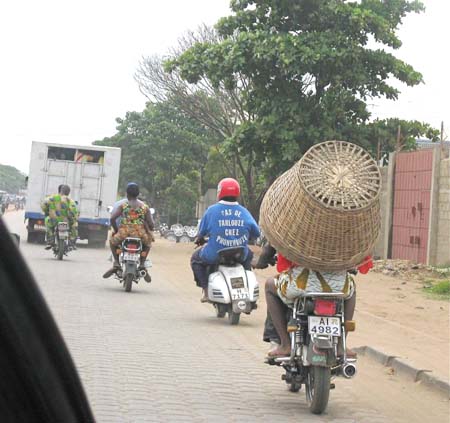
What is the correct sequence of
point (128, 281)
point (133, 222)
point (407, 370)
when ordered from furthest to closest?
point (128, 281) → point (133, 222) → point (407, 370)

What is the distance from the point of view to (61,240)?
2014 cm

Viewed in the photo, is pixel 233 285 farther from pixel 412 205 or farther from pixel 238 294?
pixel 412 205

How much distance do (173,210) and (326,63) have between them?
28920mm

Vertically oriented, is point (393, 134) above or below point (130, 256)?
above

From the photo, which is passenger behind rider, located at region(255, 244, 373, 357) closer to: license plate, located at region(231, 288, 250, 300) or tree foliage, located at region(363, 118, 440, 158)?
license plate, located at region(231, 288, 250, 300)

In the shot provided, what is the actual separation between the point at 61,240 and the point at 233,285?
32.7ft

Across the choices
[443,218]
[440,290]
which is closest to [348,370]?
[440,290]

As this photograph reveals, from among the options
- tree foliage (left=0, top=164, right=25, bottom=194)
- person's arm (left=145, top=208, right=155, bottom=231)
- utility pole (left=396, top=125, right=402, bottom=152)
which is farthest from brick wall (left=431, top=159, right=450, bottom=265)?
tree foliage (left=0, top=164, right=25, bottom=194)

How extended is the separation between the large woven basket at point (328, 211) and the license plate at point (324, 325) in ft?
1.11

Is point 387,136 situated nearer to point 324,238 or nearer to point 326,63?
point 326,63

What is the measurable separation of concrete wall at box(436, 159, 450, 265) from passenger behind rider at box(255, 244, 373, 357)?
1351 cm

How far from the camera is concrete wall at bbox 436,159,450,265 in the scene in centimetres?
1977

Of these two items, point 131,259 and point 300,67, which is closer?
point 131,259

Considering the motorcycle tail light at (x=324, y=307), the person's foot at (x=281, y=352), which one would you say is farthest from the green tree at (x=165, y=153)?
the motorcycle tail light at (x=324, y=307)
